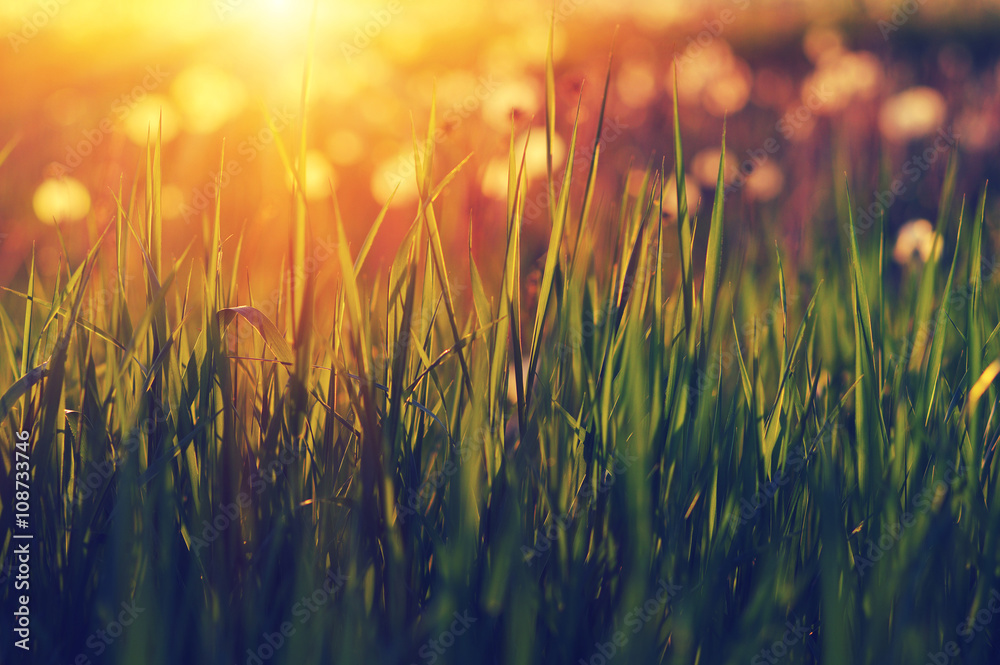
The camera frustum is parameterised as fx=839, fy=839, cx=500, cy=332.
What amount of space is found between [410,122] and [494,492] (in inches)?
45.5

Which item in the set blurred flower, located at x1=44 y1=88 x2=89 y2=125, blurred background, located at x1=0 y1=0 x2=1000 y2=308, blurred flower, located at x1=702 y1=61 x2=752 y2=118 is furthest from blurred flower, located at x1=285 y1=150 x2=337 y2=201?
blurred flower, located at x1=702 y1=61 x2=752 y2=118

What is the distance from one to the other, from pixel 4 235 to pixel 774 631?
2.37 meters

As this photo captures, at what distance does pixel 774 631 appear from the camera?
0.81 metres

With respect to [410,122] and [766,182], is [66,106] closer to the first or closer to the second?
[410,122]

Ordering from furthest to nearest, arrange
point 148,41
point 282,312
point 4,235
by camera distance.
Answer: point 148,41 → point 4,235 → point 282,312

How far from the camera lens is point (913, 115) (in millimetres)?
2980

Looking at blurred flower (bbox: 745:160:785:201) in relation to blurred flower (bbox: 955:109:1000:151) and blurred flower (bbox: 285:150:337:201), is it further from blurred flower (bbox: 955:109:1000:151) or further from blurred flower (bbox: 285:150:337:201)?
blurred flower (bbox: 285:150:337:201)

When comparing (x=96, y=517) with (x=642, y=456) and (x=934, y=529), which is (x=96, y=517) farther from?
(x=934, y=529)

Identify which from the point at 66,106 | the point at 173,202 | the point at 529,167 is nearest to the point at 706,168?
the point at 529,167

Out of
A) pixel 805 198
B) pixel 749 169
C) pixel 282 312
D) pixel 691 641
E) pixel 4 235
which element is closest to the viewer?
pixel 691 641

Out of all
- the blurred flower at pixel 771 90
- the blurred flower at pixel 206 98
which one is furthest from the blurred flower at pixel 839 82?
the blurred flower at pixel 206 98

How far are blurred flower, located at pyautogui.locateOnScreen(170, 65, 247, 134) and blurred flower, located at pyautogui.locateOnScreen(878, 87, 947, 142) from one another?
231 cm

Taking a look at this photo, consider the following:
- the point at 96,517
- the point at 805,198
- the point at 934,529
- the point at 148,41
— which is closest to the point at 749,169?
the point at 805,198

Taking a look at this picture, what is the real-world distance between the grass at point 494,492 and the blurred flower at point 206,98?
1.70 metres
